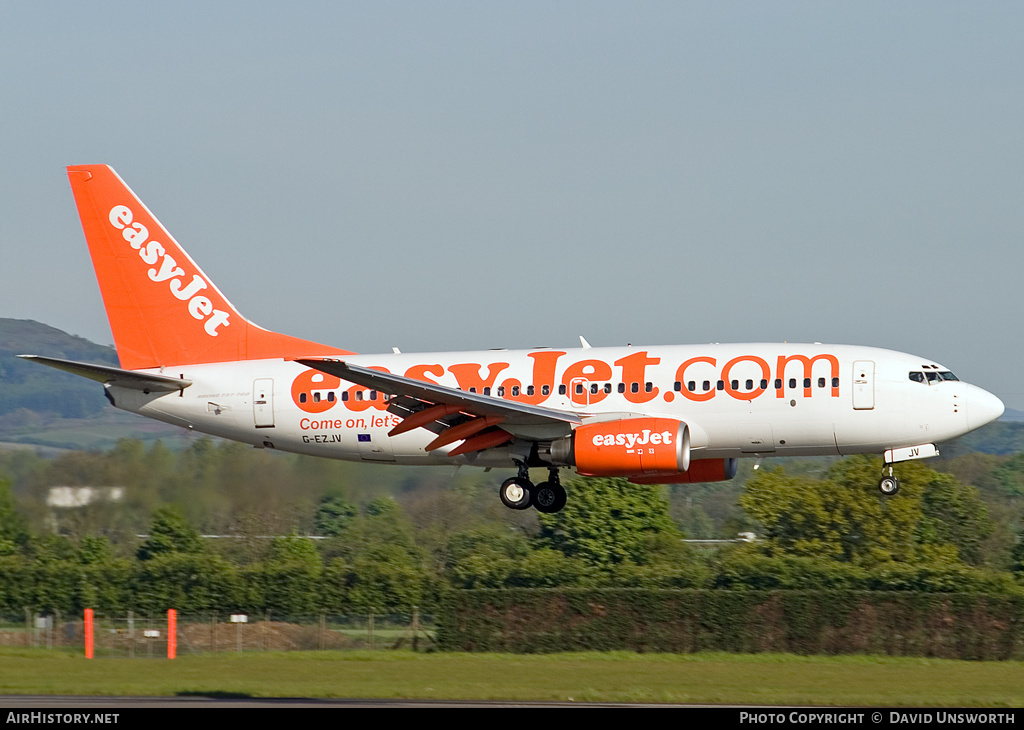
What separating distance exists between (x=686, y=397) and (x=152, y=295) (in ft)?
56.6

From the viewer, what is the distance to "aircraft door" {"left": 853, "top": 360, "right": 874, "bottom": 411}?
3653 cm

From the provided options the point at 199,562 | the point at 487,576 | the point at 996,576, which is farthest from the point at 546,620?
the point at 996,576

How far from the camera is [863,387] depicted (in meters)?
36.7

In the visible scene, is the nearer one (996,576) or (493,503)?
(996,576)

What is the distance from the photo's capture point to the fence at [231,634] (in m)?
52.2

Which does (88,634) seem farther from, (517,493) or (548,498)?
(548,498)

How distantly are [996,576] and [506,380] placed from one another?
113 ft

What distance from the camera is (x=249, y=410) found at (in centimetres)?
4078

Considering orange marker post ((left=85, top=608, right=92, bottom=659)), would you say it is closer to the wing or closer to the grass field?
the grass field

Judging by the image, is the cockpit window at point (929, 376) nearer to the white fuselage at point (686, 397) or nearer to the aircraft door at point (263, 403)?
A: the white fuselage at point (686, 397)

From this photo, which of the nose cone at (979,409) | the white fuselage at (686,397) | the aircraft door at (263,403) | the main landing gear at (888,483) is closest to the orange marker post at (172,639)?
the aircraft door at (263,403)

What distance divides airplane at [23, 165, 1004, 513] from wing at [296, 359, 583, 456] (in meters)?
0.06

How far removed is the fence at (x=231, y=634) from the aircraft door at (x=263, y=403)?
570 inches

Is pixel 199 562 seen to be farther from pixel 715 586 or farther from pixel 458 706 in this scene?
pixel 458 706
